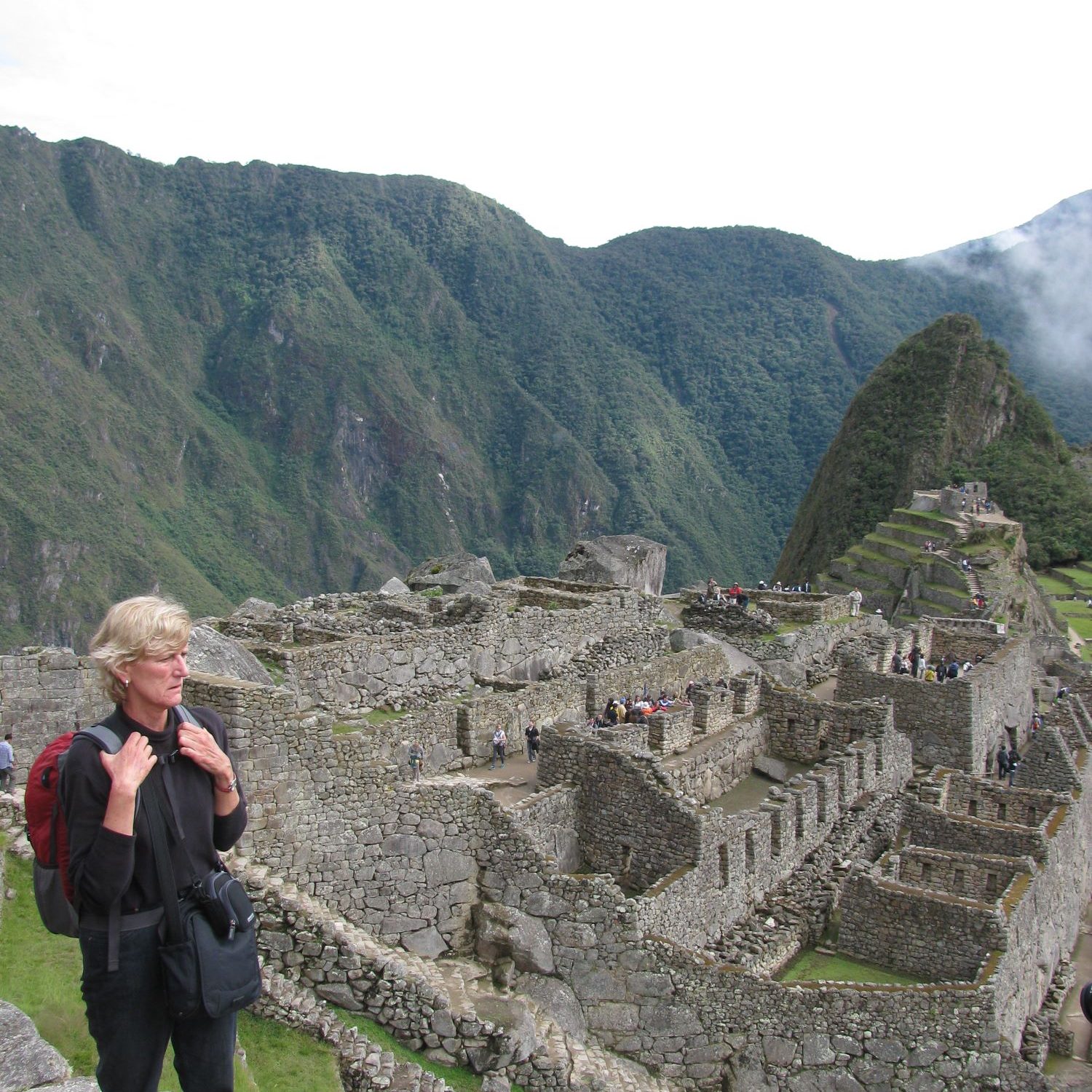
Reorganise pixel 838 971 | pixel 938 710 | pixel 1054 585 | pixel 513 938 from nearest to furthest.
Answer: pixel 513 938, pixel 838 971, pixel 938 710, pixel 1054 585

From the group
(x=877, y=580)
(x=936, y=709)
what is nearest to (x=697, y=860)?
(x=936, y=709)

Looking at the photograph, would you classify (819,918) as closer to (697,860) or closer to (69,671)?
(697,860)

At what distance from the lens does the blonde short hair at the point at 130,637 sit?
13.5 feet

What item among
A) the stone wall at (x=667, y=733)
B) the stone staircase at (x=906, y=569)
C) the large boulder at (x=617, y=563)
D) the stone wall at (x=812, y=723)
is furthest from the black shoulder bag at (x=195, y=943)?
the stone staircase at (x=906, y=569)

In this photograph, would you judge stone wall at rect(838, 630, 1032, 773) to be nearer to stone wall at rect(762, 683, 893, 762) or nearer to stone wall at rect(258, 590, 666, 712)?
stone wall at rect(762, 683, 893, 762)

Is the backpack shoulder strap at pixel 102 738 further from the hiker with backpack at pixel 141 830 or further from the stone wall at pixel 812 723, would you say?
the stone wall at pixel 812 723

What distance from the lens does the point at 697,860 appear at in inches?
456

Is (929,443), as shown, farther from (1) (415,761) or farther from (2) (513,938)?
(2) (513,938)

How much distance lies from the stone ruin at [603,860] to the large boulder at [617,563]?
1534cm

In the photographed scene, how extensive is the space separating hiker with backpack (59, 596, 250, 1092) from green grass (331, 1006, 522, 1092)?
5033 millimetres

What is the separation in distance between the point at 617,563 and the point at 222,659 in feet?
76.4

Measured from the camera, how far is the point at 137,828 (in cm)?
413

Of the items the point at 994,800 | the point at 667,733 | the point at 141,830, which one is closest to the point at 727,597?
the point at 994,800

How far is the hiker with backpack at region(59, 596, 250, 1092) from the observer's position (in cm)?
400
